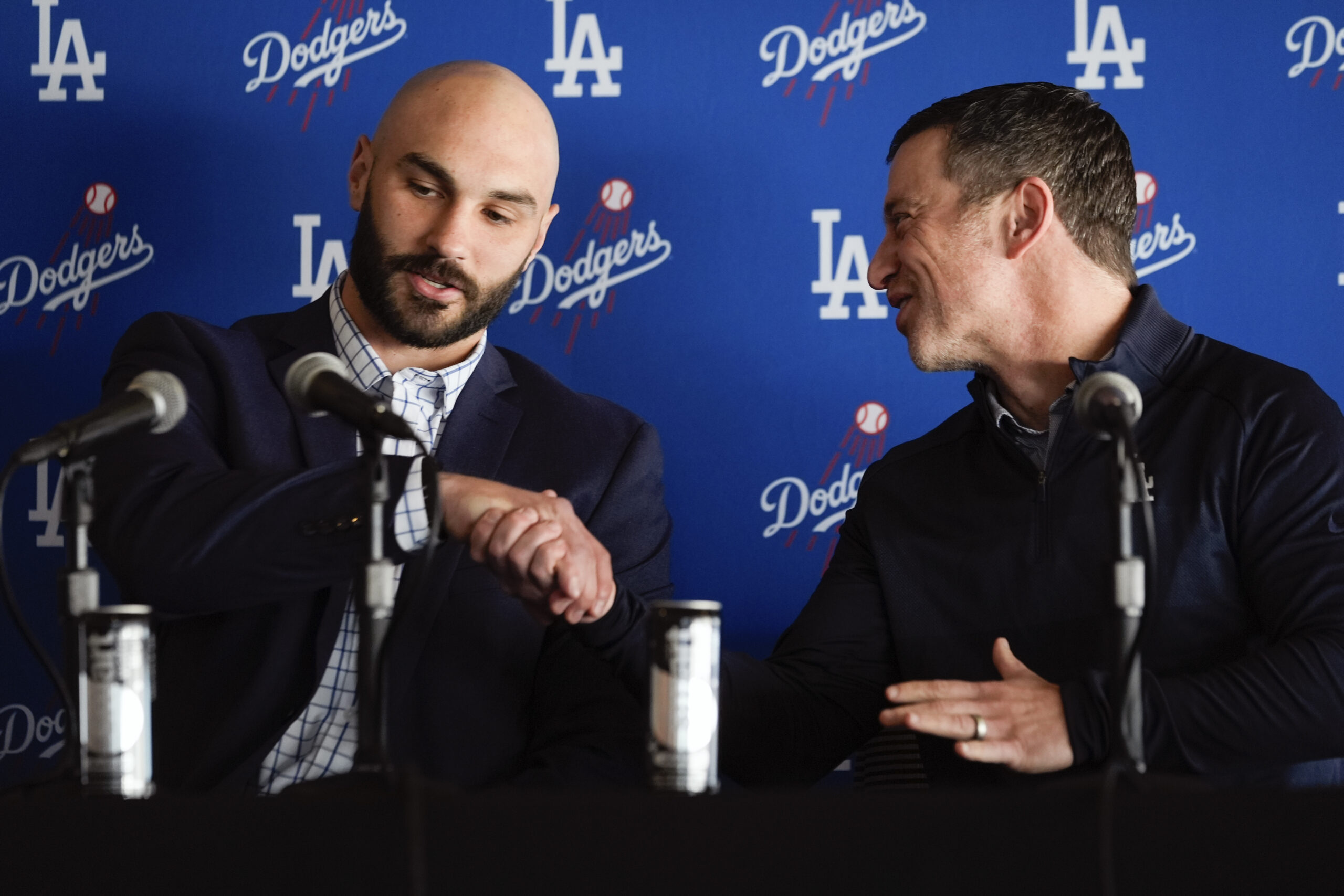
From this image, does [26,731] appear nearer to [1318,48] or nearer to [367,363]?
[367,363]

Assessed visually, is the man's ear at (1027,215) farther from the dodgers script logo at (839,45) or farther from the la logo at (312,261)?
the la logo at (312,261)

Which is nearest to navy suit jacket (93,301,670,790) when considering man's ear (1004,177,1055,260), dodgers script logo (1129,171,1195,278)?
man's ear (1004,177,1055,260)

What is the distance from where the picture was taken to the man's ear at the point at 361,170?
231 cm

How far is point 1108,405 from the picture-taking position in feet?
4.11

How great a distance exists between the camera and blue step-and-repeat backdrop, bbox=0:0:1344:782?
2.47 meters

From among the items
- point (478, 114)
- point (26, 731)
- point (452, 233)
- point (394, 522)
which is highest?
point (478, 114)

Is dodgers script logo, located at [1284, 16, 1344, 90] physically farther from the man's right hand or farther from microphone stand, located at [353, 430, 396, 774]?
microphone stand, located at [353, 430, 396, 774]

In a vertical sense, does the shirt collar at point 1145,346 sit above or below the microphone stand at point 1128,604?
above

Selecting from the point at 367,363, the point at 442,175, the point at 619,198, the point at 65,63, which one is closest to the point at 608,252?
the point at 619,198

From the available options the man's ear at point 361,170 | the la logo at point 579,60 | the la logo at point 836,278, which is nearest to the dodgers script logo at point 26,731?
the man's ear at point 361,170

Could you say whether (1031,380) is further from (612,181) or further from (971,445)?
(612,181)

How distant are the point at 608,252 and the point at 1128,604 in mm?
1495

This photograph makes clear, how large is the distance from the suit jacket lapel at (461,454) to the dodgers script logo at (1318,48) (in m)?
1.68

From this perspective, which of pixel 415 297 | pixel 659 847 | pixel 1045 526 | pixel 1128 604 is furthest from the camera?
pixel 415 297
